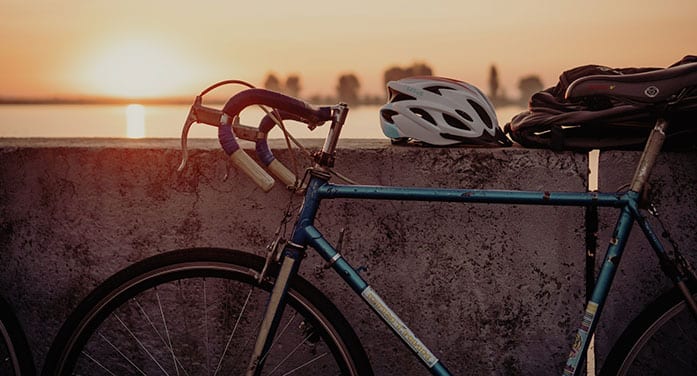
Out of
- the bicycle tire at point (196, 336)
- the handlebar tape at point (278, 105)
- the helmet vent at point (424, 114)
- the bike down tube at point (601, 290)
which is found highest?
the helmet vent at point (424, 114)

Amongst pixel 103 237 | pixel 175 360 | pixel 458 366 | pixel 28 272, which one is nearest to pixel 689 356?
pixel 458 366

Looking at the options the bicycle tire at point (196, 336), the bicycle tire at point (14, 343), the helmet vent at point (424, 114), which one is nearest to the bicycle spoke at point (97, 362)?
the bicycle tire at point (196, 336)

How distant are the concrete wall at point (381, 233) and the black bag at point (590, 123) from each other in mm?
74

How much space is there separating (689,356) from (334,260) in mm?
1547

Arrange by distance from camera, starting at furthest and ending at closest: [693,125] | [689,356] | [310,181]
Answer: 1. [689,356]
2. [693,125]
3. [310,181]

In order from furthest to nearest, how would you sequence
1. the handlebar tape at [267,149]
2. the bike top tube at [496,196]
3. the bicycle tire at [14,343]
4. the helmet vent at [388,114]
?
1. the helmet vent at [388,114]
2. the bicycle tire at [14,343]
3. the bike top tube at [496,196]
4. the handlebar tape at [267,149]

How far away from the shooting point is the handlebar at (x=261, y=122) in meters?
2.19

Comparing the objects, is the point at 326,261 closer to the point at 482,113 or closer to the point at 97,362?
the point at 482,113

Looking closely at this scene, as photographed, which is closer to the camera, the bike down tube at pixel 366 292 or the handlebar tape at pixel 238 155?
the handlebar tape at pixel 238 155

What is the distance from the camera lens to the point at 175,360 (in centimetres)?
305

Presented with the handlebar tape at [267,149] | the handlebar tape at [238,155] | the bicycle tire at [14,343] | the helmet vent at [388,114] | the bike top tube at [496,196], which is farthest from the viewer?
the helmet vent at [388,114]

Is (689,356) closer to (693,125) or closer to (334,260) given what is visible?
(693,125)

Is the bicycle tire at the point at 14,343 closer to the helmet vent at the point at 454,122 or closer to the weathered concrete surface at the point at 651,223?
the helmet vent at the point at 454,122

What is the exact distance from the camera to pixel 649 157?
244 cm
